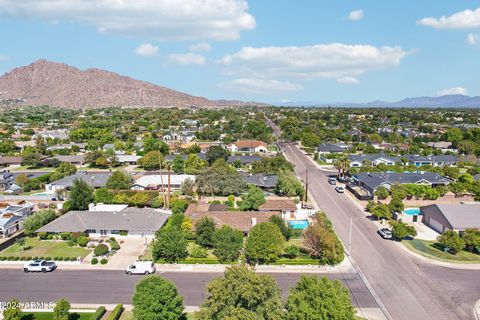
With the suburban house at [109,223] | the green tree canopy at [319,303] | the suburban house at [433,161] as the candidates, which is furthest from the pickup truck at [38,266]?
the suburban house at [433,161]

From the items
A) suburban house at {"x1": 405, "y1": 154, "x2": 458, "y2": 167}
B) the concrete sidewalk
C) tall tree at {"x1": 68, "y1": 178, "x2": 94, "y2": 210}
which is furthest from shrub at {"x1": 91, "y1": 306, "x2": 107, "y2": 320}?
suburban house at {"x1": 405, "y1": 154, "x2": 458, "y2": 167}

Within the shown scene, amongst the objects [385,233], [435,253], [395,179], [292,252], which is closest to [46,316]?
[292,252]

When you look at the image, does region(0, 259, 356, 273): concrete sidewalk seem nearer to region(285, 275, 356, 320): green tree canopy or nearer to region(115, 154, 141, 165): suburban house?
region(285, 275, 356, 320): green tree canopy

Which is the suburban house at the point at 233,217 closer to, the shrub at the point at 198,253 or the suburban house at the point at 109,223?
the suburban house at the point at 109,223

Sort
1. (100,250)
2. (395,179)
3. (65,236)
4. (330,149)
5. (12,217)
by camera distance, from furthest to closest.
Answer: (330,149), (395,179), (12,217), (65,236), (100,250)

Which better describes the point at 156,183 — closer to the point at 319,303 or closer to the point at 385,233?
the point at 385,233

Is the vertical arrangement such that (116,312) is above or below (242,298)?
below
